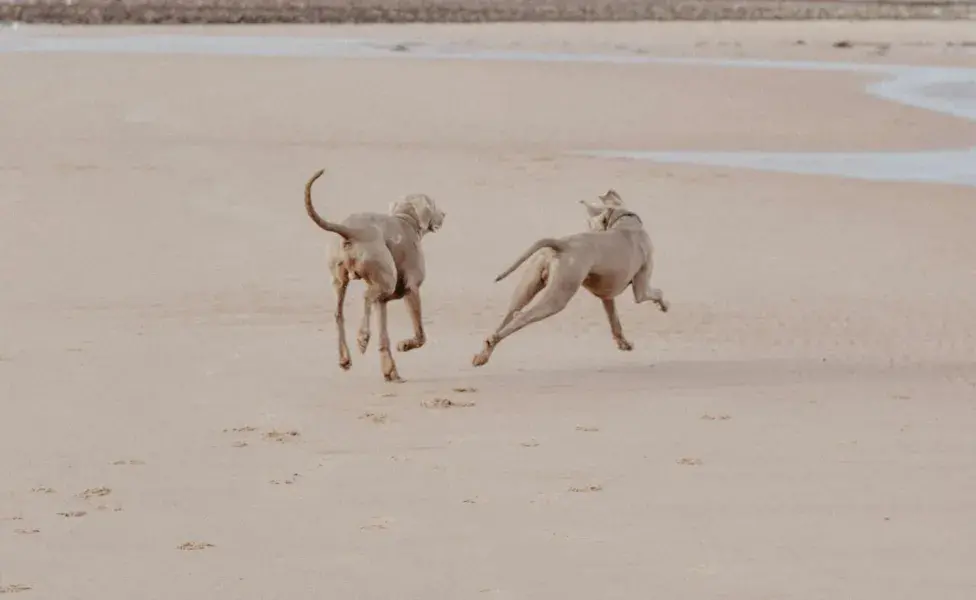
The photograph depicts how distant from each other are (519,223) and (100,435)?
6986 mm

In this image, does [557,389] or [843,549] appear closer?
[843,549]

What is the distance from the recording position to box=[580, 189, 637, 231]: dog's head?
9375 millimetres

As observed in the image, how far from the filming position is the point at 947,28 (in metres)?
50.2

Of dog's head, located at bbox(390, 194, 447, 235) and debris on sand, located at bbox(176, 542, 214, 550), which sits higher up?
dog's head, located at bbox(390, 194, 447, 235)

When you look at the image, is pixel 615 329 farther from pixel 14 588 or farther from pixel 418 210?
pixel 14 588

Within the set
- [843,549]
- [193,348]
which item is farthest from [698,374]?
[843,549]

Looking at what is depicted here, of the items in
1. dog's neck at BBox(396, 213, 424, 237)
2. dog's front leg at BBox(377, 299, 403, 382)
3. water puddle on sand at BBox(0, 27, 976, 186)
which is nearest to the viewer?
dog's front leg at BBox(377, 299, 403, 382)

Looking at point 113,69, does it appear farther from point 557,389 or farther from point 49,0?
point 49,0

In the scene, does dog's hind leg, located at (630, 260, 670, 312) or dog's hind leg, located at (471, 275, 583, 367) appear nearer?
dog's hind leg, located at (471, 275, 583, 367)

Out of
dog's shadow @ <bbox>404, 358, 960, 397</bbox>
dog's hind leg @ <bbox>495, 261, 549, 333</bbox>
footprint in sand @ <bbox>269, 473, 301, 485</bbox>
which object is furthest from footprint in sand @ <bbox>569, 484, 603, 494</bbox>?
dog's hind leg @ <bbox>495, 261, 549, 333</bbox>

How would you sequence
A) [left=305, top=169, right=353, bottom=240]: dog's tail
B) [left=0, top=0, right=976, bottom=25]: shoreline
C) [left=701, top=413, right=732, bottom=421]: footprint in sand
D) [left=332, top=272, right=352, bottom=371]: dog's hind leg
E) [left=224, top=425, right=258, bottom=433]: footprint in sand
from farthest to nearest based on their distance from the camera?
[left=0, top=0, right=976, bottom=25]: shoreline
[left=332, top=272, right=352, bottom=371]: dog's hind leg
[left=305, top=169, right=353, bottom=240]: dog's tail
[left=701, top=413, right=732, bottom=421]: footprint in sand
[left=224, top=425, right=258, bottom=433]: footprint in sand

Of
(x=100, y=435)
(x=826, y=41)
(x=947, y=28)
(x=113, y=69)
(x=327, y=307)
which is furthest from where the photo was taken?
(x=947, y=28)

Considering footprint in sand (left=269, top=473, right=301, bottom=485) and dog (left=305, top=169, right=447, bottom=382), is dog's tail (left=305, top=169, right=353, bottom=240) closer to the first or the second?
dog (left=305, top=169, right=447, bottom=382)

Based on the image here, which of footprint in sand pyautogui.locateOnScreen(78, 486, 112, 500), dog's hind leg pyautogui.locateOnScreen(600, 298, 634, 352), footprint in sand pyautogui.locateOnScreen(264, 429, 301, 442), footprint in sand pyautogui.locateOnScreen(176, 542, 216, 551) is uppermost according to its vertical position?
footprint in sand pyautogui.locateOnScreen(176, 542, 216, 551)
